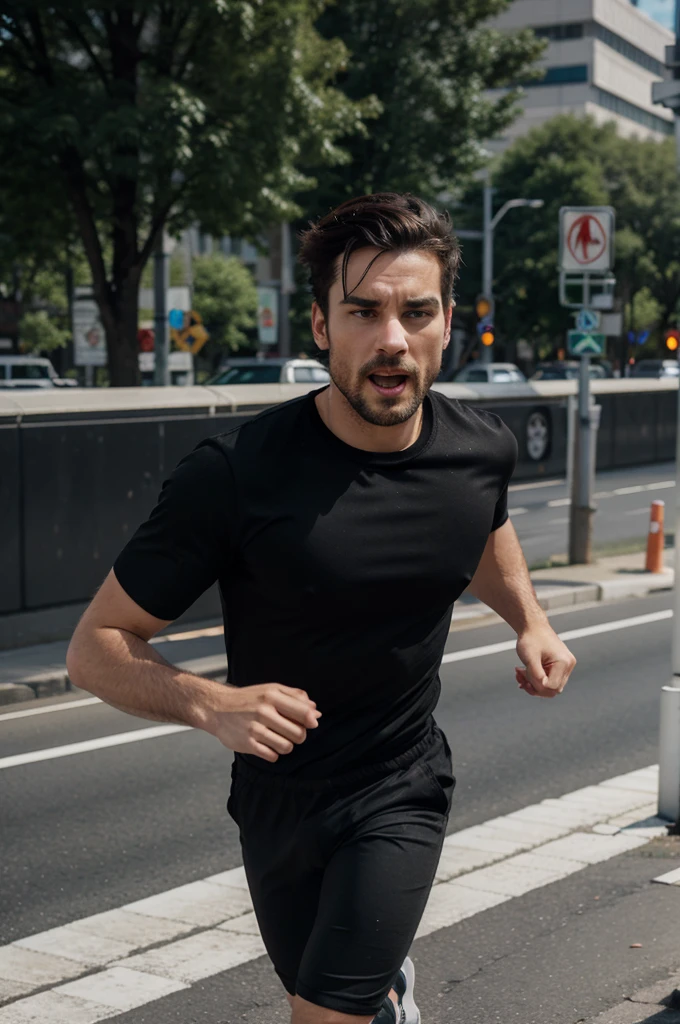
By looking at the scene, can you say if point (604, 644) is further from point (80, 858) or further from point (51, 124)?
point (51, 124)

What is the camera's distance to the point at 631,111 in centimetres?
10181

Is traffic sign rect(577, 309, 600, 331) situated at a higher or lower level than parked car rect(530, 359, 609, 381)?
higher

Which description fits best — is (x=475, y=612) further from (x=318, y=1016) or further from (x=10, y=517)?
(x=318, y=1016)

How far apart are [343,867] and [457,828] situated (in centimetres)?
408

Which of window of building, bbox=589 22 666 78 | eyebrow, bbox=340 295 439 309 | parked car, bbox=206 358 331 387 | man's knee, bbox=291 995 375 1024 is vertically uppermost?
window of building, bbox=589 22 666 78

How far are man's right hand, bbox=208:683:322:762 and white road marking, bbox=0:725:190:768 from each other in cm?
541

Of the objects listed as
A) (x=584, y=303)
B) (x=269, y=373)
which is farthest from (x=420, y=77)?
(x=584, y=303)

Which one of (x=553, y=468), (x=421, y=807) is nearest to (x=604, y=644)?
(x=421, y=807)

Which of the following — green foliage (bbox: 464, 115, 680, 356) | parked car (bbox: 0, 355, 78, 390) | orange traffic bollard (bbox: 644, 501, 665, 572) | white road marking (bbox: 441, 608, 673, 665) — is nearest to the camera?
white road marking (bbox: 441, 608, 673, 665)

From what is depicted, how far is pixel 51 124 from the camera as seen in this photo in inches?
791

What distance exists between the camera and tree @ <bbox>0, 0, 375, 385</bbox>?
20.9m

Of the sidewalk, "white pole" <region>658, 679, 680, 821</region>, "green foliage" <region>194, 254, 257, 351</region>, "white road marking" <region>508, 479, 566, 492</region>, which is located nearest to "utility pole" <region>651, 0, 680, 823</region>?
"white pole" <region>658, 679, 680, 821</region>

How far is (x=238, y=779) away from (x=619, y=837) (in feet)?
12.3

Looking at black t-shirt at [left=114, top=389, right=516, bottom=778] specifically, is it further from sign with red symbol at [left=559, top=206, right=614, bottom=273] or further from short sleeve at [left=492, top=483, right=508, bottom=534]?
sign with red symbol at [left=559, top=206, right=614, bottom=273]
